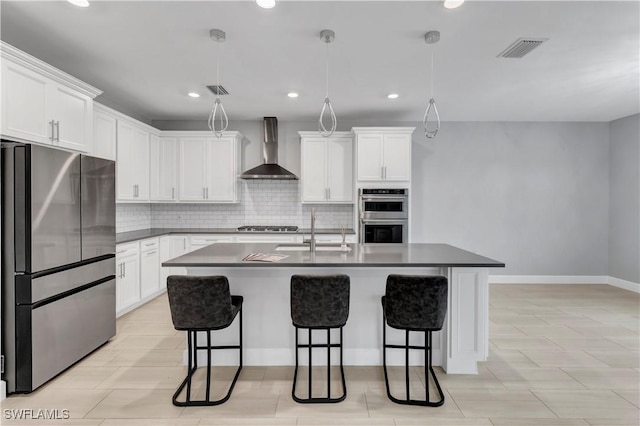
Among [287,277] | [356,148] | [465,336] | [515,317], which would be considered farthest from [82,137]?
[515,317]

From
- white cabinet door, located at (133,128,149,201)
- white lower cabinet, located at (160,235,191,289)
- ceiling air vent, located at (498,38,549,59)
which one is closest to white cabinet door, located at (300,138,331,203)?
white lower cabinet, located at (160,235,191,289)

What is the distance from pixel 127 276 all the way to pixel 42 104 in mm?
2166

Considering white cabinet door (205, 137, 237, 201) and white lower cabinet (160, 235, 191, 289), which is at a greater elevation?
white cabinet door (205, 137, 237, 201)

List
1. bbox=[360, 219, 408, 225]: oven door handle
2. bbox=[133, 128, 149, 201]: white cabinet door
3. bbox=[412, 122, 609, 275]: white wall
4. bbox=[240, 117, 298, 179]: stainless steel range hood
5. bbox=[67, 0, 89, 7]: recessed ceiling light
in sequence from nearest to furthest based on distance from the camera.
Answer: bbox=[67, 0, 89, 7]: recessed ceiling light < bbox=[133, 128, 149, 201]: white cabinet door < bbox=[360, 219, 408, 225]: oven door handle < bbox=[240, 117, 298, 179]: stainless steel range hood < bbox=[412, 122, 609, 275]: white wall

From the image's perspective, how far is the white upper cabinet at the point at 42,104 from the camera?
258cm

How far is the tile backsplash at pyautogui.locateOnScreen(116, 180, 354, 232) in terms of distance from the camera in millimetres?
5930

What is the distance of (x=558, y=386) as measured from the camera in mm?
2662

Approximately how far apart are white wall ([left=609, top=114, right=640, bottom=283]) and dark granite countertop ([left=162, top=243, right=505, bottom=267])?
4227 mm

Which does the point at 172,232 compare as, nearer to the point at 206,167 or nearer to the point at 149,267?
the point at 149,267

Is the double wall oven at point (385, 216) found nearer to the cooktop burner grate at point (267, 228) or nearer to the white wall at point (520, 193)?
the white wall at point (520, 193)

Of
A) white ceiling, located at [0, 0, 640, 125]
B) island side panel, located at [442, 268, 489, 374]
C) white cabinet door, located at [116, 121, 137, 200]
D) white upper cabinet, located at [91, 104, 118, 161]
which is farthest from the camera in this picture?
white cabinet door, located at [116, 121, 137, 200]

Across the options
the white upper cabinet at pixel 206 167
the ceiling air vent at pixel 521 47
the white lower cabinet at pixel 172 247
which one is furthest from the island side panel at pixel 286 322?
the white upper cabinet at pixel 206 167

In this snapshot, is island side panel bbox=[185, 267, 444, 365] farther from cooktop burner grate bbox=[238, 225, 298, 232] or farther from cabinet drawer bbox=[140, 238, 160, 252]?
cooktop burner grate bbox=[238, 225, 298, 232]

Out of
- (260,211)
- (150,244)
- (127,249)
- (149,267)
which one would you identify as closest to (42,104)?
(127,249)
